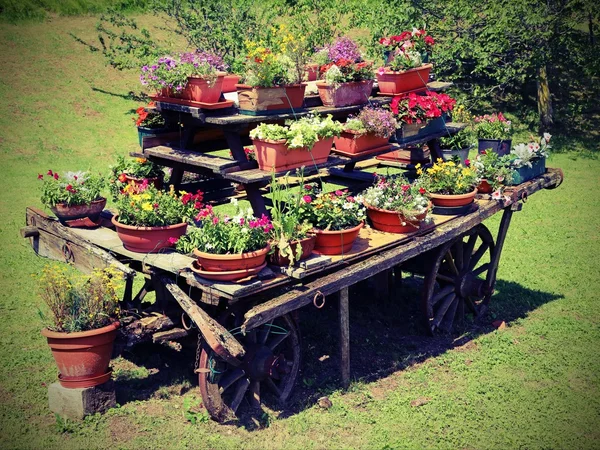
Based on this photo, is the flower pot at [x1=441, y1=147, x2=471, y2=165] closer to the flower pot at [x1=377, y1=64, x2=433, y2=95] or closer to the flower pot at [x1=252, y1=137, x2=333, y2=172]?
the flower pot at [x1=377, y1=64, x2=433, y2=95]

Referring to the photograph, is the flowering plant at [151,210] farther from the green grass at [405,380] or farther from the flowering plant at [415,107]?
the flowering plant at [415,107]

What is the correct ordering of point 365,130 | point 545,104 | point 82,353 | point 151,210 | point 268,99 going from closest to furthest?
point 82,353 < point 151,210 < point 268,99 < point 365,130 < point 545,104

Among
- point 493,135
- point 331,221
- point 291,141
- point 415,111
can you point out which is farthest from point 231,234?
point 493,135

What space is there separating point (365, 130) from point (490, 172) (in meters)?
1.97

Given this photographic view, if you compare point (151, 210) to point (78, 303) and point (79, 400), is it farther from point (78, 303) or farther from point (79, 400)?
point (79, 400)

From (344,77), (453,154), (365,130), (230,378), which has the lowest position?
(230,378)

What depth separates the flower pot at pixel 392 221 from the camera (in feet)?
21.9

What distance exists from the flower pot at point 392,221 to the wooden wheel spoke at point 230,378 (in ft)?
6.89

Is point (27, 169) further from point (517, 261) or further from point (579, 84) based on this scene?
point (579, 84)

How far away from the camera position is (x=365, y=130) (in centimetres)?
695

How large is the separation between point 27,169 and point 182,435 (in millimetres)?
9884

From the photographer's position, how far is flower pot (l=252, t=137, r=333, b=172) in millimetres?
6098

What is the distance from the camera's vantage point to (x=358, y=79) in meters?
7.21

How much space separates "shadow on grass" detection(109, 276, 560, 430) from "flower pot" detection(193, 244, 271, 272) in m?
1.46
